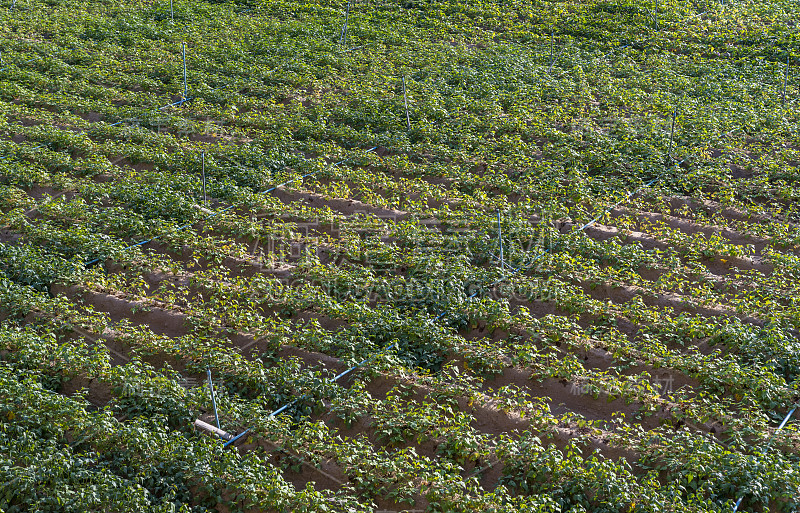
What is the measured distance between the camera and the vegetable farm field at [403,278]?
700 centimetres

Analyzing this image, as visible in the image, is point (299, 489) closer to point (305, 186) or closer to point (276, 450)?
point (276, 450)

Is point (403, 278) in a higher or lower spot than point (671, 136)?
lower

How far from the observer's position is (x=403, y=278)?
9.83 meters

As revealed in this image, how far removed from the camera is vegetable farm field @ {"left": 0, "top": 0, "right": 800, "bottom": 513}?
23.0ft

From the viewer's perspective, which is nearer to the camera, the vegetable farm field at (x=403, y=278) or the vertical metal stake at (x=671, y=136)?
the vegetable farm field at (x=403, y=278)

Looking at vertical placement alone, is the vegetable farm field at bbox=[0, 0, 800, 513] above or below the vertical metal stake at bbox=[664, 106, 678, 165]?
below

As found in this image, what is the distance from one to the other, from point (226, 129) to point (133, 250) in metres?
4.59

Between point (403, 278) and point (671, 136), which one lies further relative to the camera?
point (671, 136)

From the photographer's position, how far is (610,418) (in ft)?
25.5

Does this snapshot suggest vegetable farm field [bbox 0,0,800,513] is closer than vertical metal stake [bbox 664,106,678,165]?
Yes

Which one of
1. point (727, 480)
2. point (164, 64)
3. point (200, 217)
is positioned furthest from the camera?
point (164, 64)

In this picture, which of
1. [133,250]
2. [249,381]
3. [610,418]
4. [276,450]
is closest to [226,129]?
[133,250]

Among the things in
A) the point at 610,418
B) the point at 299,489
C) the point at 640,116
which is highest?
the point at 640,116

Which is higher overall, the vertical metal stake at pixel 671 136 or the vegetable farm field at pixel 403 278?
the vertical metal stake at pixel 671 136
